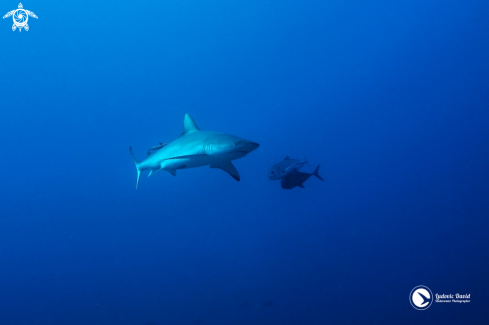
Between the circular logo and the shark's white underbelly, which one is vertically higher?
the shark's white underbelly

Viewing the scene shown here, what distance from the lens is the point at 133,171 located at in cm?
2627

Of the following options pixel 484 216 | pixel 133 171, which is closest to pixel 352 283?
pixel 484 216

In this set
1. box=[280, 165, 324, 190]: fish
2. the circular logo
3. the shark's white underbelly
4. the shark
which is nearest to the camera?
the shark

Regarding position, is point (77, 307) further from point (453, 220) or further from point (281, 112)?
point (281, 112)

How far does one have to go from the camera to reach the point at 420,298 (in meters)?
9.12

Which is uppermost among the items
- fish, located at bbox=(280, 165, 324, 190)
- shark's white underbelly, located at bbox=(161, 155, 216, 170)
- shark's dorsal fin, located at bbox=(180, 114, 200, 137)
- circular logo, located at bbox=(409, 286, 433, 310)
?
fish, located at bbox=(280, 165, 324, 190)

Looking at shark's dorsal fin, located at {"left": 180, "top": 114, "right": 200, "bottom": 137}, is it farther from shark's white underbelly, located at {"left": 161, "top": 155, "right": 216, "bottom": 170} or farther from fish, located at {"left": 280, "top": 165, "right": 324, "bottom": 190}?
fish, located at {"left": 280, "top": 165, "right": 324, "bottom": 190}

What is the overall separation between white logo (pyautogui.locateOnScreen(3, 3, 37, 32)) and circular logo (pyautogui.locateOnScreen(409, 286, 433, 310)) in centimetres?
4390

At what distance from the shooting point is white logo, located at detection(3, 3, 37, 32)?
30297 millimetres

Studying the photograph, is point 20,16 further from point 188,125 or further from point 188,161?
point 188,161

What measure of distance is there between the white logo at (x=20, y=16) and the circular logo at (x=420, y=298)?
1728 inches

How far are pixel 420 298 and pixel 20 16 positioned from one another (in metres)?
47.5

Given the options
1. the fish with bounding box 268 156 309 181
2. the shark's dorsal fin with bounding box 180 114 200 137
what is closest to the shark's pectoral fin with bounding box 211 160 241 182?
the shark's dorsal fin with bounding box 180 114 200 137

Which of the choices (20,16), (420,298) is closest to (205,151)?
(420,298)
